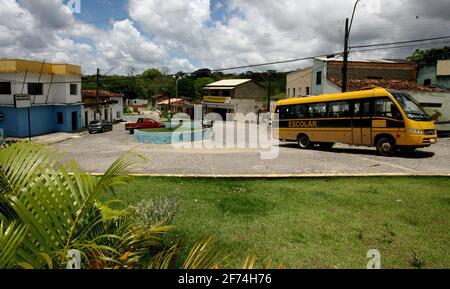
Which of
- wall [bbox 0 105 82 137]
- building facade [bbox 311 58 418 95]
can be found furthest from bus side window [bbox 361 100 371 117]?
wall [bbox 0 105 82 137]

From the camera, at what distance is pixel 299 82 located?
4112cm

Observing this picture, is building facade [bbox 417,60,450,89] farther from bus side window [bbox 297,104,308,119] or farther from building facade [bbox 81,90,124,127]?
building facade [bbox 81,90,124,127]

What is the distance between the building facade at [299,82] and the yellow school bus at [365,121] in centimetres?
1985

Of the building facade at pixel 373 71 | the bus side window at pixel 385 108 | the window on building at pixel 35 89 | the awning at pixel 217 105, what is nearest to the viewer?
the bus side window at pixel 385 108

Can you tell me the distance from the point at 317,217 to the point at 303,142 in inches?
509

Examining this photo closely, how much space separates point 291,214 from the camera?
22.6ft

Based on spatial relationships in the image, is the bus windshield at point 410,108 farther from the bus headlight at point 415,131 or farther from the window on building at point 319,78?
the window on building at point 319,78

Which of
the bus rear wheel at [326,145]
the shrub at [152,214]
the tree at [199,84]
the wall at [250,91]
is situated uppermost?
the tree at [199,84]

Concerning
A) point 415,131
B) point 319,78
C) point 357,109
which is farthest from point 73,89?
point 415,131

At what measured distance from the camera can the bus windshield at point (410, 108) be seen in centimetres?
1371

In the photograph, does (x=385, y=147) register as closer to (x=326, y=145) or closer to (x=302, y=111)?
(x=326, y=145)

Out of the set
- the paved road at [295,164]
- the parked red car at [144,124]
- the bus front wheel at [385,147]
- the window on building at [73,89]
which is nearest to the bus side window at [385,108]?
the bus front wheel at [385,147]
